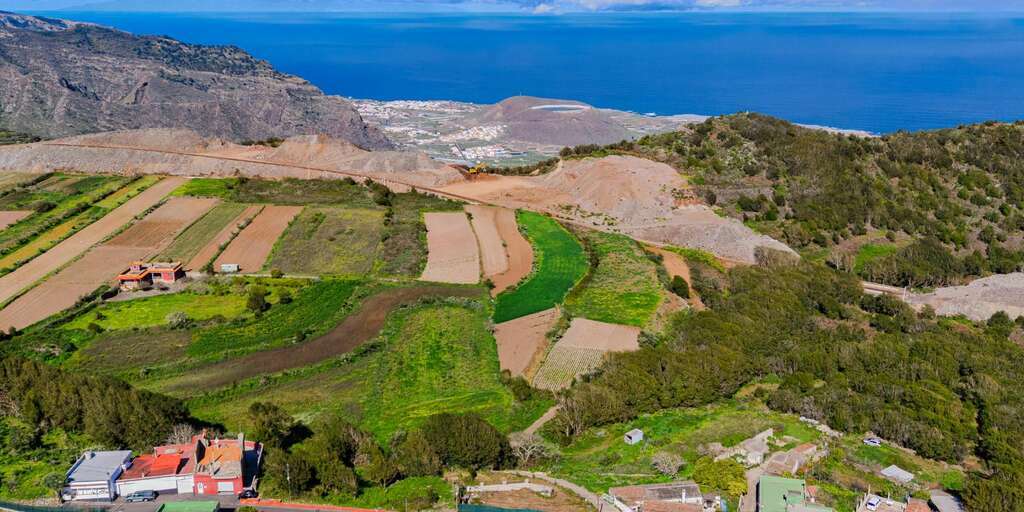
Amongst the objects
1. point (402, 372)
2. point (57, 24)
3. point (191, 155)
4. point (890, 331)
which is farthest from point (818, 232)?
point (57, 24)

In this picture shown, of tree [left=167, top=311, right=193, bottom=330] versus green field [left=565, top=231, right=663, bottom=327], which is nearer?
tree [left=167, top=311, right=193, bottom=330]

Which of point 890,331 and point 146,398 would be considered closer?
point 146,398

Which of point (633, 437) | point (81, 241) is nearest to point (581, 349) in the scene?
point (633, 437)

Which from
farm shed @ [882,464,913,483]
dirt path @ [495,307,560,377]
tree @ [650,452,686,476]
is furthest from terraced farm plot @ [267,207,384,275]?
farm shed @ [882,464,913,483]

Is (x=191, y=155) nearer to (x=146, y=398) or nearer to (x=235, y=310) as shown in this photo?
(x=235, y=310)

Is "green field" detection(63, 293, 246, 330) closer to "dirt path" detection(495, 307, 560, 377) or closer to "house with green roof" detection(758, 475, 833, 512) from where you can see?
"dirt path" detection(495, 307, 560, 377)
